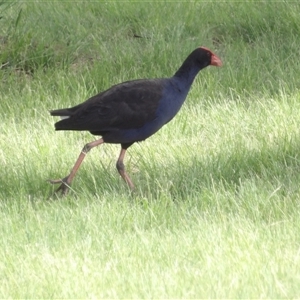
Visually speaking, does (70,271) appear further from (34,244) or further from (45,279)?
(34,244)

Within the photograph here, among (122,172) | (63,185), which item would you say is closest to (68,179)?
(63,185)

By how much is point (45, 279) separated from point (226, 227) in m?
1.17

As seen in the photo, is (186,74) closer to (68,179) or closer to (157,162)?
(157,162)

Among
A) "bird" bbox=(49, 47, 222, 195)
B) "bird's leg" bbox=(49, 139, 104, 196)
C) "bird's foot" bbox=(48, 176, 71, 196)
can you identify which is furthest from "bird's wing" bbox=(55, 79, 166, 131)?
"bird's foot" bbox=(48, 176, 71, 196)

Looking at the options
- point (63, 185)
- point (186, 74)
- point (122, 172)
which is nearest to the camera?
point (63, 185)

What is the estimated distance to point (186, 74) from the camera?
6617 millimetres

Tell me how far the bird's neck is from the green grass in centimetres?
56

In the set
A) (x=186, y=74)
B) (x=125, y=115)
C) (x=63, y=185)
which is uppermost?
(x=186, y=74)

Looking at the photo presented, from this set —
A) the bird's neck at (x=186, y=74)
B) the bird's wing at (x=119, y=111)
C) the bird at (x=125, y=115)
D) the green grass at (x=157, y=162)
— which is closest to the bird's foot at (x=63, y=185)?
the bird at (x=125, y=115)

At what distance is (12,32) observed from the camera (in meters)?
9.11

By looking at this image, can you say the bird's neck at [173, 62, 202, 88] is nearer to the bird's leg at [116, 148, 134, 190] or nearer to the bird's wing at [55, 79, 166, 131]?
the bird's wing at [55, 79, 166, 131]

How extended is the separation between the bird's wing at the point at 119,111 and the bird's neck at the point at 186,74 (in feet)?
0.86

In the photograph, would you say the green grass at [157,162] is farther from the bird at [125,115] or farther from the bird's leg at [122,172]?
the bird at [125,115]

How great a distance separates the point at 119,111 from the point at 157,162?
0.60 meters
